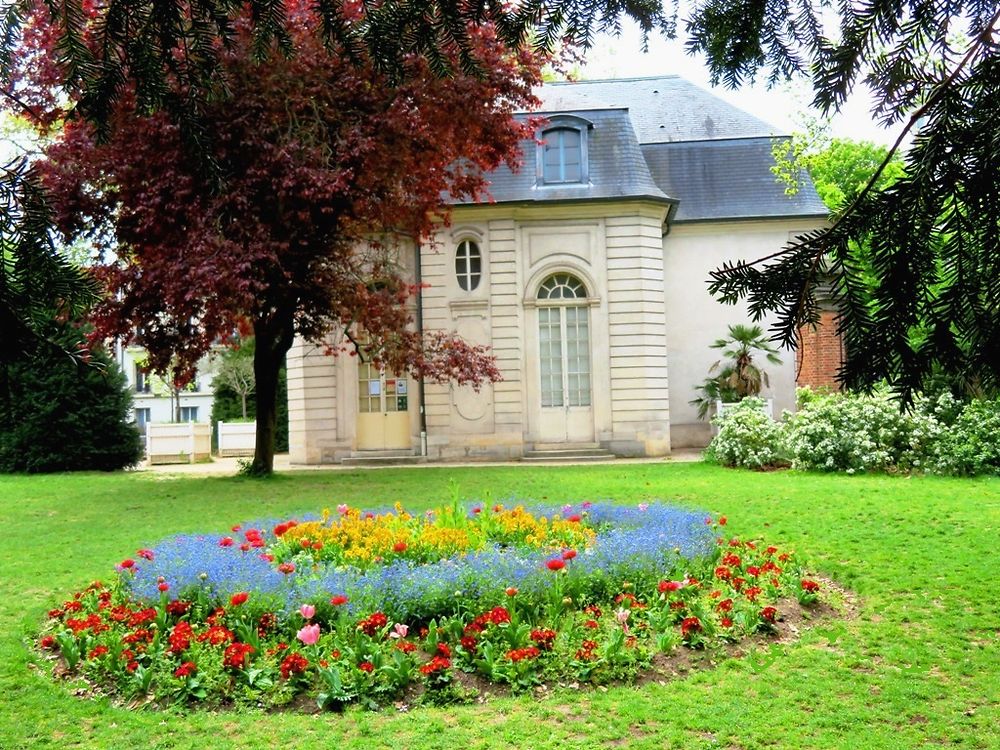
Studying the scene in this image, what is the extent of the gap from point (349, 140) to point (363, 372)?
7971 millimetres

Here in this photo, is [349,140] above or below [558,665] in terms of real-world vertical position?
above

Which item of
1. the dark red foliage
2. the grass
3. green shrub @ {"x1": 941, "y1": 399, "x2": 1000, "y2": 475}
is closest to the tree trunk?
the dark red foliage

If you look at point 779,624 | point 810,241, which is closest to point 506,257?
point 779,624

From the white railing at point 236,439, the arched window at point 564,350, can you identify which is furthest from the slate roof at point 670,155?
the white railing at point 236,439

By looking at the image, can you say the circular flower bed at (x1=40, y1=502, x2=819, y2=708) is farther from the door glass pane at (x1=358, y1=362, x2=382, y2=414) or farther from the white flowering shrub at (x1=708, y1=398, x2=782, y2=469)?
the door glass pane at (x1=358, y1=362, x2=382, y2=414)

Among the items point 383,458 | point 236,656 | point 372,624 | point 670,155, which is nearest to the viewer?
point 236,656

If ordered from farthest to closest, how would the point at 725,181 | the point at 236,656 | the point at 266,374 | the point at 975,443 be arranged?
the point at 725,181 < the point at 266,374 < the point at 975,443 < the point at 236,656

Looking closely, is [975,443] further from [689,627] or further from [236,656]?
[236,656]

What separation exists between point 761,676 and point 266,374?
11.7 meters

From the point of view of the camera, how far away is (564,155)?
20219 millimetres

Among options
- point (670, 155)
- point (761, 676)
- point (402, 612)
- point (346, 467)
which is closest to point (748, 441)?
point (346, 467)

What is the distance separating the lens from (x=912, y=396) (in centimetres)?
266

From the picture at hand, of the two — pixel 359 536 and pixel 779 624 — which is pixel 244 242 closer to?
pixel 359 536

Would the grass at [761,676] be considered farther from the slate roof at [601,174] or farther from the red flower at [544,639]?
the slate roof at [601,174]
